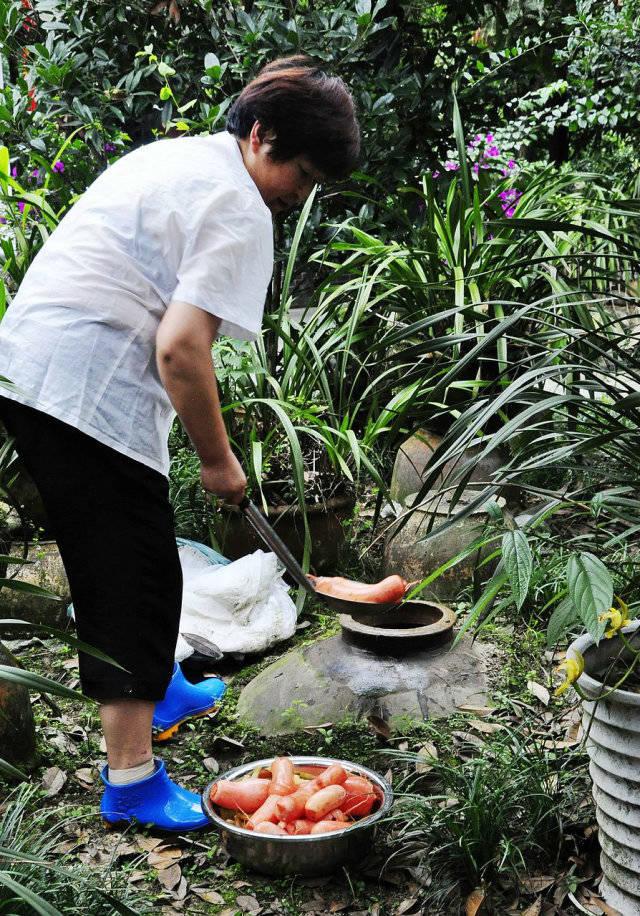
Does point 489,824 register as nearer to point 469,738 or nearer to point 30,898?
point 469,738

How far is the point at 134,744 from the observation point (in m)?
2.05

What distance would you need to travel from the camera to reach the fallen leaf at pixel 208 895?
1.82 metres

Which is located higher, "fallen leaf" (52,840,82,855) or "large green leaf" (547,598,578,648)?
"large green leaf" (547,598,578,648)

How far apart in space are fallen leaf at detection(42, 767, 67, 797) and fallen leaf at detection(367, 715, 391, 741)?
2.47ft

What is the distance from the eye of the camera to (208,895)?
1842 millimetres

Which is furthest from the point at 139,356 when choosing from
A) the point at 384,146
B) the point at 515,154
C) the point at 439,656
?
the point at 515,154

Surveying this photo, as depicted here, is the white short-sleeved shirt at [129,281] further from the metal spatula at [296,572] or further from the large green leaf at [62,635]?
the large green leaf at [62,635]

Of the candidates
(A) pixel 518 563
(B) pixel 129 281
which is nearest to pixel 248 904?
(A) pixel 518 563

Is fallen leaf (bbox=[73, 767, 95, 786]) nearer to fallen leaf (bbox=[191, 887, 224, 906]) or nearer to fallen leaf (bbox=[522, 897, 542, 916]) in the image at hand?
fallen leaf (bbox=[191, 887, 224, 906])

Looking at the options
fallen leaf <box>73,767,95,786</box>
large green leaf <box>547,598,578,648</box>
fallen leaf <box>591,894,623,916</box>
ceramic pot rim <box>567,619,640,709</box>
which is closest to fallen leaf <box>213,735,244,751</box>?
fallen leaf <box>73,767,95,786</box>

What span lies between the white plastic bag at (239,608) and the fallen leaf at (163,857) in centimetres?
96

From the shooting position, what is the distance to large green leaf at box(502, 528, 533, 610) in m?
1.32

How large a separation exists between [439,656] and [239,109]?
4.73 ft

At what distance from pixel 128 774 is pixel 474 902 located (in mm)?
783
